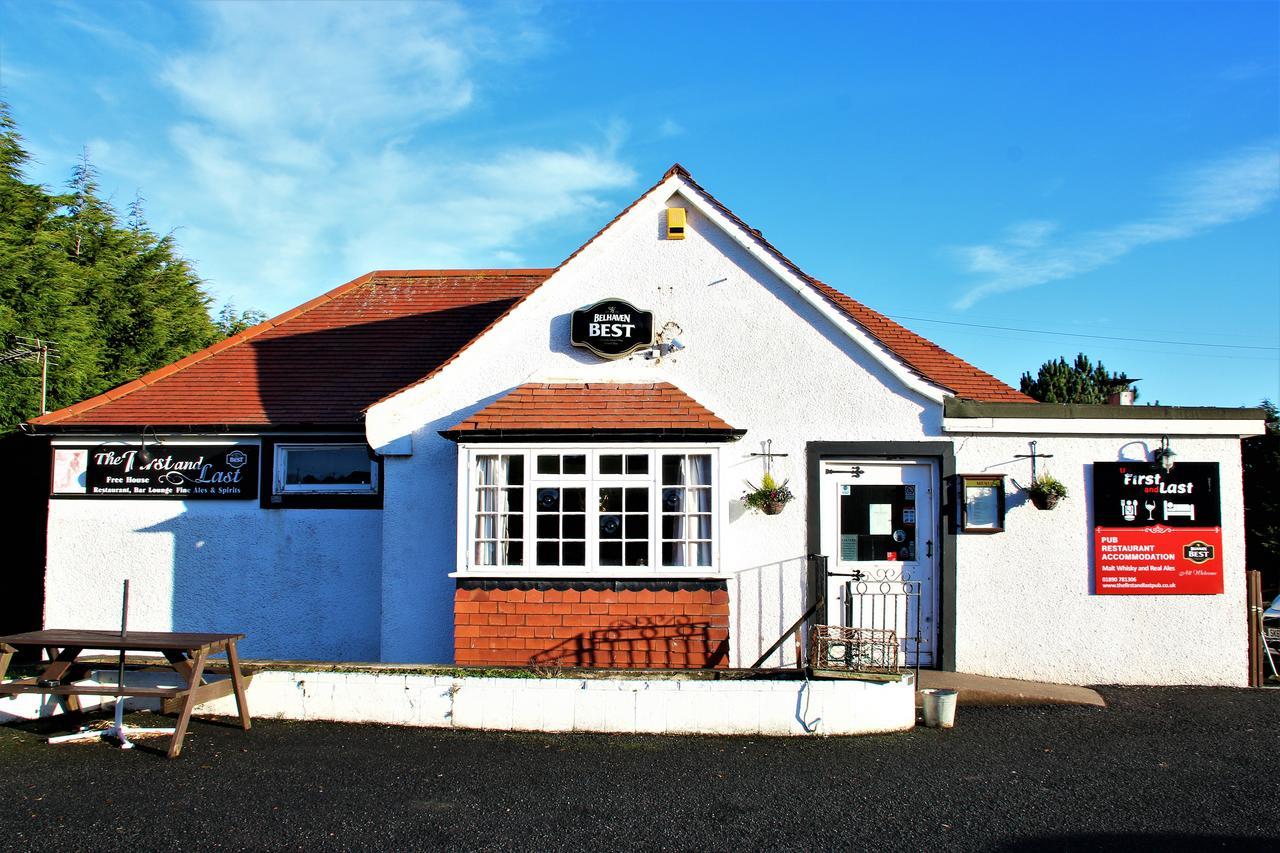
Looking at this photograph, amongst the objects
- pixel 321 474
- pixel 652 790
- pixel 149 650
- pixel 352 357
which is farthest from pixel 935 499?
pixel 352 357

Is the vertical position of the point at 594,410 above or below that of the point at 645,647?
above

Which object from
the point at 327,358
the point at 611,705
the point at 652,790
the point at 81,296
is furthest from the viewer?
the point at 81,296

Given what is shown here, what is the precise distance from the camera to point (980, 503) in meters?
10.0

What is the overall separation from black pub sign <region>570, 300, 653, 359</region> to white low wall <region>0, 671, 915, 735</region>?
3.91 m

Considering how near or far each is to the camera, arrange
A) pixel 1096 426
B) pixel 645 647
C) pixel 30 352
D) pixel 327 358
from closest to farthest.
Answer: pixel 645 647 < pixel 1096 426 < pixel 327 358 < pixel 30 352

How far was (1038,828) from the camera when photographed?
5.75 metres

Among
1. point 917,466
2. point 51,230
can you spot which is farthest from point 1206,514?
point 51,230

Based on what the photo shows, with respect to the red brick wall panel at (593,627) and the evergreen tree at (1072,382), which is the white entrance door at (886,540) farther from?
the evergreen tree at (1072,382)

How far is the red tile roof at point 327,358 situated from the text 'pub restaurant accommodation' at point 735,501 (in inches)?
47.6

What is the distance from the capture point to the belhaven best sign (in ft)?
32.6

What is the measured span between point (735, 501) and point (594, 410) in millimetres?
1812

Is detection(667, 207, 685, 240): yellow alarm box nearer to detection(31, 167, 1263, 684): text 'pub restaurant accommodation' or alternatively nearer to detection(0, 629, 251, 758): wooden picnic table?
detection(31, 167, 1263, 684): text 'pub restaurant accommodation'

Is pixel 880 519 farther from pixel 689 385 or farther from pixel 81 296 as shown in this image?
pixel 81 296

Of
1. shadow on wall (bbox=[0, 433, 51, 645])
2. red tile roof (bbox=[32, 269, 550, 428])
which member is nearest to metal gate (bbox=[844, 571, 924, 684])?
red tile roof (bbox=[32, 269, 550, 428])
